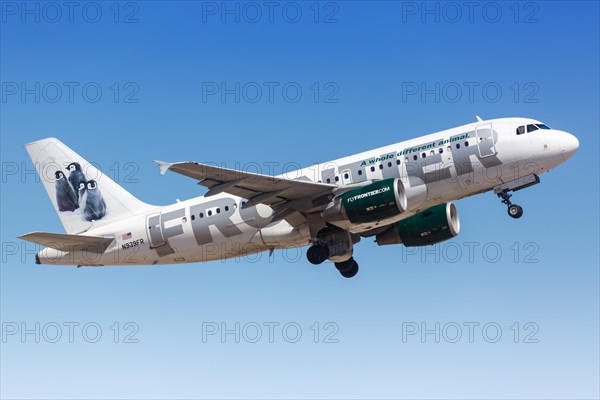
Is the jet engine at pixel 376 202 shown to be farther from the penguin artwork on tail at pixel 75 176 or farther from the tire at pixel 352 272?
the penguin artwork on tail at pixel 75 176

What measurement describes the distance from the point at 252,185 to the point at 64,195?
1200 cm

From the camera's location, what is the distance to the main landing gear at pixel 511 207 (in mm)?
37562

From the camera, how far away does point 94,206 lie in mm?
43656

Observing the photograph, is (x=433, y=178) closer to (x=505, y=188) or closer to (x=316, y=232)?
(x=505, y=188)

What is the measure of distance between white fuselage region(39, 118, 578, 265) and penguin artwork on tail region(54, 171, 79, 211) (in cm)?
192

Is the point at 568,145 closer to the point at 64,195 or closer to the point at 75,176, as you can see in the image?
the point at 75,176

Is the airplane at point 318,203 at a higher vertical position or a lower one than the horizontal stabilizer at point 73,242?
higher

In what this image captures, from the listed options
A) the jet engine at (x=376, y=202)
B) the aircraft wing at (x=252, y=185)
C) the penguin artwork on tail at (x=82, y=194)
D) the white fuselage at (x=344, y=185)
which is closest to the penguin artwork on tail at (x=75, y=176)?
the penguin artwork on tail at (x=82, y=194)

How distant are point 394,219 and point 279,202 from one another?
4848 mm

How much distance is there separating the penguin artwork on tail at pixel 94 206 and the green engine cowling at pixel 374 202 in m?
12.4

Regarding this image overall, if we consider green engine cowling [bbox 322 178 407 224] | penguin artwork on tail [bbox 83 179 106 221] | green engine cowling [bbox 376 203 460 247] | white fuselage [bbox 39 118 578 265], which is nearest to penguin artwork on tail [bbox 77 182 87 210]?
penguin artwork on tail [bbox 83 179 106 221]

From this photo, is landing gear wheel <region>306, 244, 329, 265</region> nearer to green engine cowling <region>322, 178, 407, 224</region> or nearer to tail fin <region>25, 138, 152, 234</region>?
green engine cowling <region>322, 178, 407, 224</region>

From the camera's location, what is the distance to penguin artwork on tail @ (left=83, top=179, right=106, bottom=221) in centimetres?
4347

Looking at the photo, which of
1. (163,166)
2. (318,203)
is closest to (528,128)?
(318,203)
